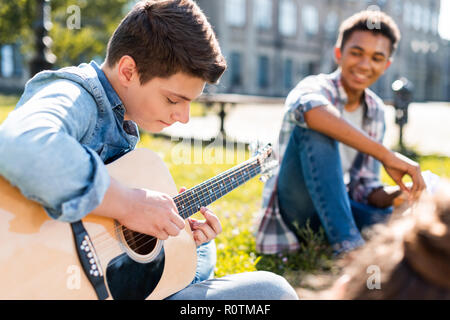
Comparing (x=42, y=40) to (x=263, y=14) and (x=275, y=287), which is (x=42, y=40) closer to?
(x=275, y=287)

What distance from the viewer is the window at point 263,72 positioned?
3250 cm

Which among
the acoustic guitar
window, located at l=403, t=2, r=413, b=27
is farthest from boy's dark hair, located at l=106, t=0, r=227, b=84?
window, located at l=403, t=2, r=413, b=27

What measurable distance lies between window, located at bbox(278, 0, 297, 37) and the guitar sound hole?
33.1 metres

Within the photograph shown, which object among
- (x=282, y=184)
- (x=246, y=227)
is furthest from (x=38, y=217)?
(x=246, y=227)

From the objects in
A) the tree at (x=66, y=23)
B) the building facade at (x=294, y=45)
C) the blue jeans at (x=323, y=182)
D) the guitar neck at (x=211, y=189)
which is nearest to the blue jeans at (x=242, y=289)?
the guitar neck at (x=211, y=189)

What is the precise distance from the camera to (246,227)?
12.0ft

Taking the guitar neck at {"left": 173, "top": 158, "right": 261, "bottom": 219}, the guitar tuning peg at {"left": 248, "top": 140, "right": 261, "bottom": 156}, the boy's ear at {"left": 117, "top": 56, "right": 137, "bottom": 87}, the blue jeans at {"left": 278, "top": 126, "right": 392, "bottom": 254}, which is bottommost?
the blue jeans at {"left": 278, "top": 126, "right": 392, "bottom": 254}

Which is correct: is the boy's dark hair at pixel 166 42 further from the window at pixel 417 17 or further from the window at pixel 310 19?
the window at pixel 417 17

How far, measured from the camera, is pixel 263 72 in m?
32.8

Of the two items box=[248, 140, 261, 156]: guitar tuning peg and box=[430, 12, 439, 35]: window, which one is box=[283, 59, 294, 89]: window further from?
box=[248, 140, 261, 156]: guitar tuning peg

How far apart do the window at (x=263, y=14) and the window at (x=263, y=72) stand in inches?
89.1

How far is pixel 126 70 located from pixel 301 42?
3486 cm

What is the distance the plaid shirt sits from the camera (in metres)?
2.83

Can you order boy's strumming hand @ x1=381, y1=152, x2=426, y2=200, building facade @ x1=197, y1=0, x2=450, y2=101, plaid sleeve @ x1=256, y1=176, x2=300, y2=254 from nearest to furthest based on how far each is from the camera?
1. boy's strumming hand @ x1=381, y1=152, x2=426, y2=200
2. plaid sleeve @ x1=256, y1=176, x2=300, y2=254
3. building facade @ x1=197, y1=0, x2=450, y2=101
